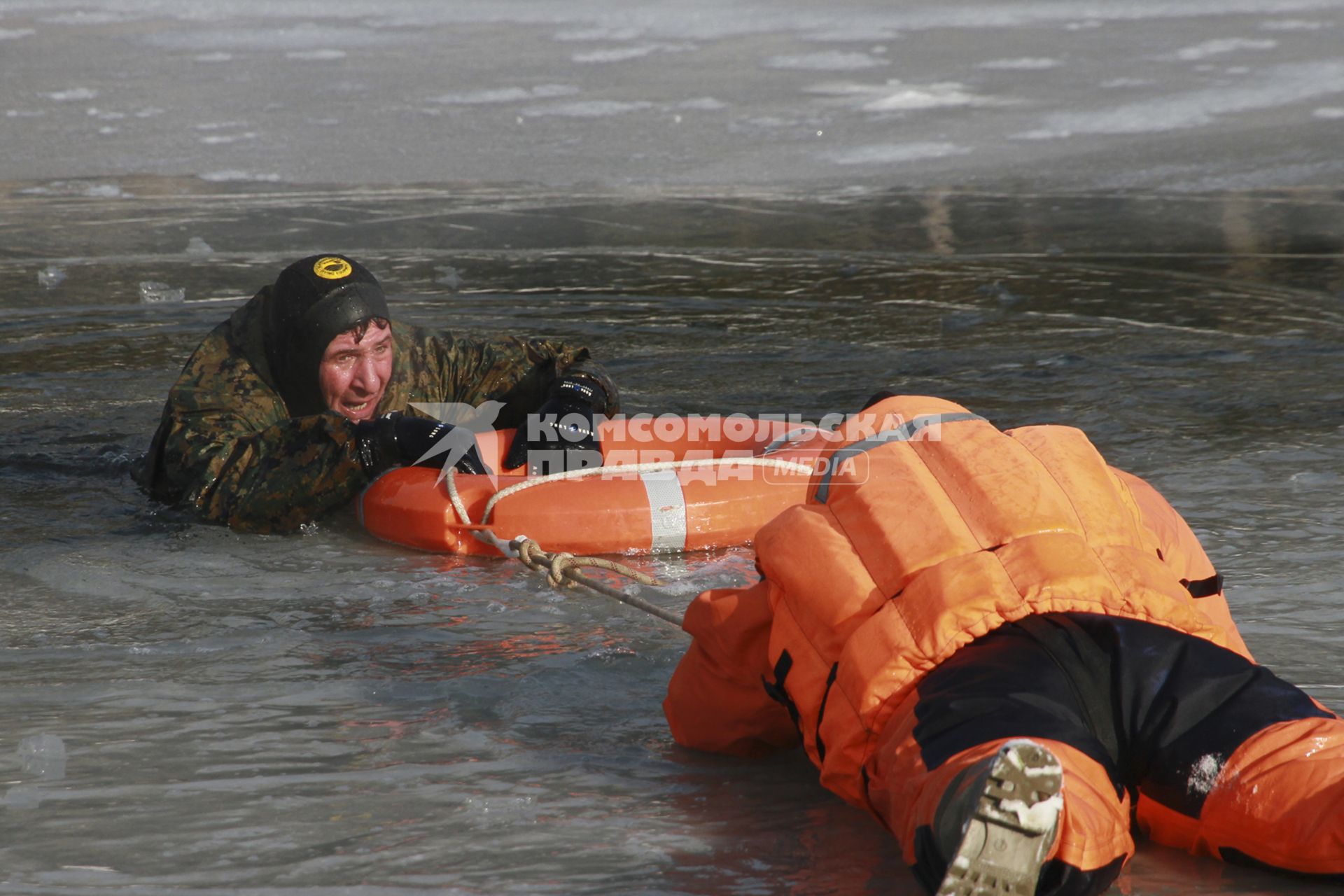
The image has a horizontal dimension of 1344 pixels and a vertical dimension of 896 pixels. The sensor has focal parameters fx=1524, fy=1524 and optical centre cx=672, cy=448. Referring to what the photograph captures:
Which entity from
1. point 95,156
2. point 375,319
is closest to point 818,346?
point 375,319

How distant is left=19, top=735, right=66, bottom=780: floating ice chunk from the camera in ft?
8.61

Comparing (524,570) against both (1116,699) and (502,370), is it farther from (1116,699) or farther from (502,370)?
(1116,699)

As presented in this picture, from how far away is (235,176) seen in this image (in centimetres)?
1017

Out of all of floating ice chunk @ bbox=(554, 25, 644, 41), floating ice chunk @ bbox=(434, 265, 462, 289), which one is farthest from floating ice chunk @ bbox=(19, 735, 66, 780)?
floating ice chunk @ bbox=(554, 25, 644, 41)

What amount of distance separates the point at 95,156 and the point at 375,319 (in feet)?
23.4

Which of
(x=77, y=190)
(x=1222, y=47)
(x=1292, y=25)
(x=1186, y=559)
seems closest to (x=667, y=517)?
(x=1186, y=559)

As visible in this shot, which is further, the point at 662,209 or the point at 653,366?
the point at 662,209

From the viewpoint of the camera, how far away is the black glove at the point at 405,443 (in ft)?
13.8

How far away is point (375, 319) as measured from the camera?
14.5 ft

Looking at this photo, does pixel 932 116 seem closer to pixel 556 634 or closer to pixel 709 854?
pixel 556 634

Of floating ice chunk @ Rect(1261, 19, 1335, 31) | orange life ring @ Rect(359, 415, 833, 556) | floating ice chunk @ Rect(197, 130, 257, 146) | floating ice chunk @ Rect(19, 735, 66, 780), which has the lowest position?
floating ice chunk @ Rect(19, 735, 66, 780)

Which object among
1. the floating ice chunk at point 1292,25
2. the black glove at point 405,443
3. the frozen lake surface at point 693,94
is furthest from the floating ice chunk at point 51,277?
the floating ice chunk at point 1292,25

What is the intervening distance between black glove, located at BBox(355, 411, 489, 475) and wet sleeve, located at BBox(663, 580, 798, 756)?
66.3 inches

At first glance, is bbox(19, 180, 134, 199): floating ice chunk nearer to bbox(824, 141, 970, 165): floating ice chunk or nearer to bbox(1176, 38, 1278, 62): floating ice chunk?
bbox(824, 141, 970, 165): floating ice chunk
